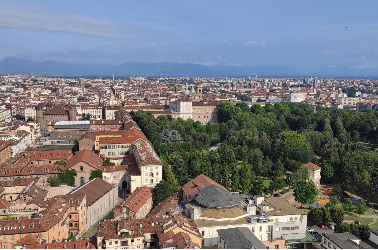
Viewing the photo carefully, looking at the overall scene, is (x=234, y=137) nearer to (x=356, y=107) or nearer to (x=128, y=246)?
(x=128, y=246)

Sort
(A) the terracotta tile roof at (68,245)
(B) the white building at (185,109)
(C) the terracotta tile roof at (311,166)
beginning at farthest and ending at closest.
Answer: (B) the white building at (185,109) → (C) the terracotta tile roof at (311,166) → (A) the terracotta tile roof at (68,245)

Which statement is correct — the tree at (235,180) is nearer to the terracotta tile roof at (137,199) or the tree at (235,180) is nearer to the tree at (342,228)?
the terracotta tile roof at (137,199)

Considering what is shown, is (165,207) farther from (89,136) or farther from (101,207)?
(89,136)

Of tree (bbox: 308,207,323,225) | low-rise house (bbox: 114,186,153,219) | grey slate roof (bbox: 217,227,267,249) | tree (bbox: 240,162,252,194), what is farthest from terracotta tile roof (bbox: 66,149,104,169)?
Answer: tree (bbox: 308,207,323,225)

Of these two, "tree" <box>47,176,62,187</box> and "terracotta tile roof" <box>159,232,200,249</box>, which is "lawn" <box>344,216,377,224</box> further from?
"tree" <box>47,176,62,187</box>

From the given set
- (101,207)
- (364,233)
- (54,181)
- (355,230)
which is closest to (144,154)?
(101,207)

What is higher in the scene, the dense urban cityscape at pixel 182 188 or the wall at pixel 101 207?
the dense urban cityscape at pixel 182 188

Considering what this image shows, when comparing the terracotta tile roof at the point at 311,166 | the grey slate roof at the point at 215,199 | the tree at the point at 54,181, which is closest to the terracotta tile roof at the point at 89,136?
the tree at the point at 54,181
